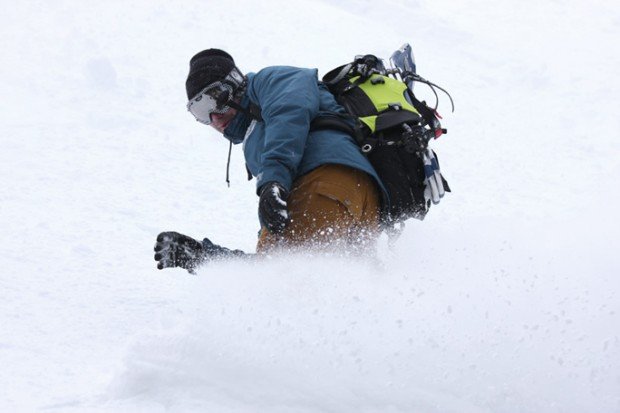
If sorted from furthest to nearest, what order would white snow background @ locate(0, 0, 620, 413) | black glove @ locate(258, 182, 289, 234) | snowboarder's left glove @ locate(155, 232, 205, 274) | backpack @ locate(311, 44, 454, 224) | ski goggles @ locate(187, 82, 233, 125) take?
ski goggles @ locate(187, 82, 233, 125) → backpack @ locate(311, 44, 454, 224) → snowboarder's left glove @ locate(155, 232, 205, 274) → black glove @ locate(258, 182, 289, 234) → white snow background @ locate(0, 0, 620, 413)

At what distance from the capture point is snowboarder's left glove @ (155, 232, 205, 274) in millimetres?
3423

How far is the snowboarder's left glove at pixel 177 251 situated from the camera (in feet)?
11.2

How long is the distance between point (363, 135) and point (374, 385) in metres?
1.20

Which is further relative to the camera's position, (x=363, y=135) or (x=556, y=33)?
(x=556, y=33)

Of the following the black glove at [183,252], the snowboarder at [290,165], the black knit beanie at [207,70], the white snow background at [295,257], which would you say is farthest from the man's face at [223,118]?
the white snow background at [295,257]

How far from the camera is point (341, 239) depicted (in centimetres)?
347

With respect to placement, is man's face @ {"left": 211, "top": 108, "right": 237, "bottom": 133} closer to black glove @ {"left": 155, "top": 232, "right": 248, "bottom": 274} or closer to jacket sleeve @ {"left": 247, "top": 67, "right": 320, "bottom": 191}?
jacket sleeve @ {"left": 247, "top": 67, "right": 320, "bottom": 191}

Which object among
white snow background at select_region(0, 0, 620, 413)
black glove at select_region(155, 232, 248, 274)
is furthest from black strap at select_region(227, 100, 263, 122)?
white snow background at select_region(0, 0, 620, 413)

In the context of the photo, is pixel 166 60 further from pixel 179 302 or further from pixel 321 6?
pixel 179 302

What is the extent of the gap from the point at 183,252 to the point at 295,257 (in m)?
0.51

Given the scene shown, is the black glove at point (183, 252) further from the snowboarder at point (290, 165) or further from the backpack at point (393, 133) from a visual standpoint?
the backpack at point (393, 133)

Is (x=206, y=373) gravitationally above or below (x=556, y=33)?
below

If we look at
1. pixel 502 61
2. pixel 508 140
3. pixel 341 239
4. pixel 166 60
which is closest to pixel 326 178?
pixel 341 239

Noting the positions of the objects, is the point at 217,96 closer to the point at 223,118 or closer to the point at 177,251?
the point at 223,118
